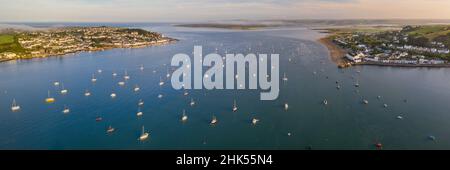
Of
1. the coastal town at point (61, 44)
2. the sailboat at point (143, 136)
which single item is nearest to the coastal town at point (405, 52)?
the sailboat at point (143, 136)

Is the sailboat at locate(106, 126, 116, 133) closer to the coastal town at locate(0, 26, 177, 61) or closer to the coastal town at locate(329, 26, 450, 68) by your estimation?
the coastal town at locate(329, 26, 450, 68)

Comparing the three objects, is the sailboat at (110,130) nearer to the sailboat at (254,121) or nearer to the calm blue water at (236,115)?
the calm blue water at (236,115)

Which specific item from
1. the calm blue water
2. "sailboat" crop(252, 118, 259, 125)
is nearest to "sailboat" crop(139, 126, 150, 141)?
the calm blue water

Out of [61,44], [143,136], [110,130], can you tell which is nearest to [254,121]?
[143,136]

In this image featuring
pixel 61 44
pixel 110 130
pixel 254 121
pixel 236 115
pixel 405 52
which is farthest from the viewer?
pixel 61 44

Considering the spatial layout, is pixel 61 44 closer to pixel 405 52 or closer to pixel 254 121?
pixel 254 121

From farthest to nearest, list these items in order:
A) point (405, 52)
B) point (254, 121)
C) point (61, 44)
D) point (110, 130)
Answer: point (61, 44) → point (405, 52) → point (254, 121) → point (110, 130)

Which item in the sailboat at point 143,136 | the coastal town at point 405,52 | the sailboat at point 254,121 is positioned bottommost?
the sailboat at point 143,136

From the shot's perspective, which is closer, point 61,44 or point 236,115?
point 236,115
